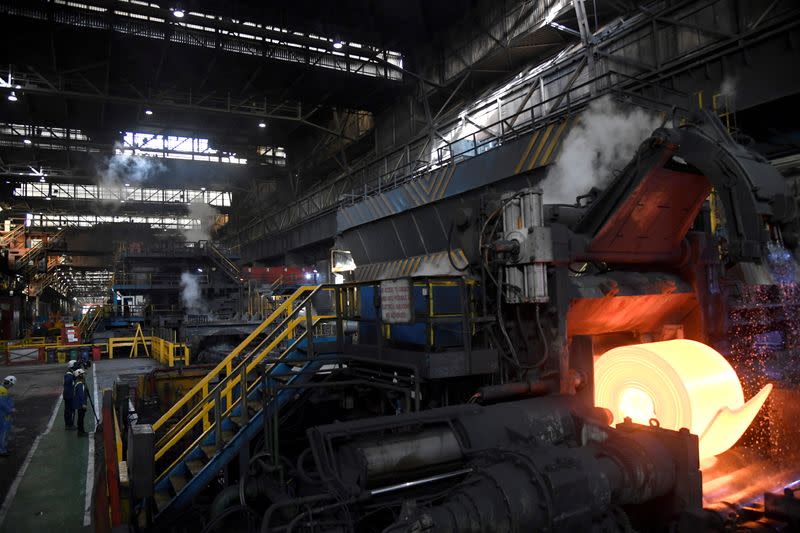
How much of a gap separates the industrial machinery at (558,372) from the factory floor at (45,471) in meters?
1.53

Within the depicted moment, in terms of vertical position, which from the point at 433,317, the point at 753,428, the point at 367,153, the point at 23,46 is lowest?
the point at 753,428

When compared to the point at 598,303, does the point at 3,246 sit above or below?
above

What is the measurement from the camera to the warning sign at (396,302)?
575 centimetres

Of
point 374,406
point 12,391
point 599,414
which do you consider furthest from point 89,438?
point 599,414

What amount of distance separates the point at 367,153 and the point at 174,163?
13.5 m

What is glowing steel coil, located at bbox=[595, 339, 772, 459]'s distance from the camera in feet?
16.6

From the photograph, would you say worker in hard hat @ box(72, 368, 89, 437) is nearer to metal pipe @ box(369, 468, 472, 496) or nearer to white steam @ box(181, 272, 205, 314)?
metal pipe @ box(369, 468, 472, 496)

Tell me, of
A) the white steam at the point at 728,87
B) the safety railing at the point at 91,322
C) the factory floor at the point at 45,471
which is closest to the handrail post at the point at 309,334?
the factory floor at the point at 45,471

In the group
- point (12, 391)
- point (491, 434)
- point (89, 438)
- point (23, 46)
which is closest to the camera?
point (491, 434)

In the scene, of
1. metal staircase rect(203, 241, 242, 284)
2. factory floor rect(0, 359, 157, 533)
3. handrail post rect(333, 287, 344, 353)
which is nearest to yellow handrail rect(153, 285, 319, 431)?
handrail post rect(333, 287, 344, 353)

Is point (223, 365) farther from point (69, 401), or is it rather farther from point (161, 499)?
point (69, 401)

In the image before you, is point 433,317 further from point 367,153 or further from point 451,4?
point 367,153

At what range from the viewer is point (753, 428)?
5930 mm

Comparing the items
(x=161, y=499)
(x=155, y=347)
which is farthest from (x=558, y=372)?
(x=155, y=347)
